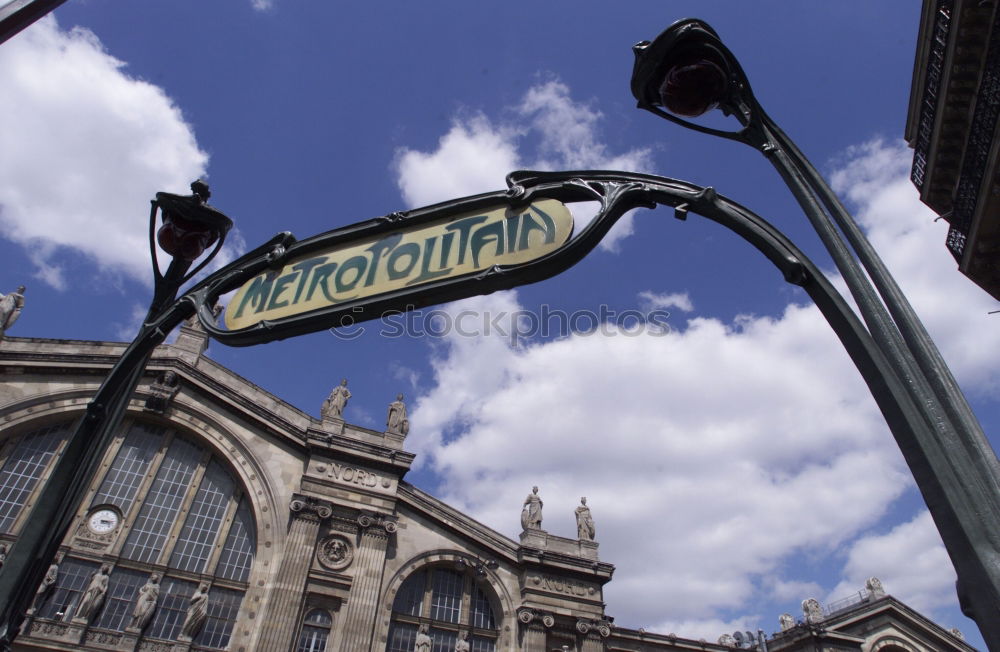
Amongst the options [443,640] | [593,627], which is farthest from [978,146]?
[443,640]

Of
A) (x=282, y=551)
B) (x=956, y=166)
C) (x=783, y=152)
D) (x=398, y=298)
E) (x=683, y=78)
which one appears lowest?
(x=398, y=298)

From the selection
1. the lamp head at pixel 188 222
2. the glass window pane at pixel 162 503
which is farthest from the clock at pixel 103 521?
the lamp head at pixel 188 222

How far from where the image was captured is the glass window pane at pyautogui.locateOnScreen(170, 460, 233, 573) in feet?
64.5

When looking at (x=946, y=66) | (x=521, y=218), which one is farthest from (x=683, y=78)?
(x=946, y=66)

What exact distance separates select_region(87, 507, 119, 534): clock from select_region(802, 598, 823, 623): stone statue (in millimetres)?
25889

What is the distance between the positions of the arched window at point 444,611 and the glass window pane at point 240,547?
4.95m

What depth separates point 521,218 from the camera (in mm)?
3295

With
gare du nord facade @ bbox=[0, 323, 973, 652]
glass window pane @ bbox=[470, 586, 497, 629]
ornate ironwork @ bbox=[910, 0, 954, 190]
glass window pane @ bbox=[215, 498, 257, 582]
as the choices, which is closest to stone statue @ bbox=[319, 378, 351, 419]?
gare du nord facade @ bbox=[0, 323, 973, 652]

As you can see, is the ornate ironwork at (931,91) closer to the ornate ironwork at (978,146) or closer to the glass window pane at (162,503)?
the ornate ironwork at (978,146)

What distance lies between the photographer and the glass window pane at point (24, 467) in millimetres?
18781

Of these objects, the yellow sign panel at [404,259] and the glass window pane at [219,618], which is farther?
the glass window pane at [219,618]

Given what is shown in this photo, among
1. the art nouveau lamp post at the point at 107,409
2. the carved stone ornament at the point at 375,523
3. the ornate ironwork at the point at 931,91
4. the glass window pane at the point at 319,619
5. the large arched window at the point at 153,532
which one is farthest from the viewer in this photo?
the carved stone ornament at the point at 375,523

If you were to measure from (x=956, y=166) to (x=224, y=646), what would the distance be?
22380 millimetres

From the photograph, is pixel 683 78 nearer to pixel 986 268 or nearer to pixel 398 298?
pixel 398 298
